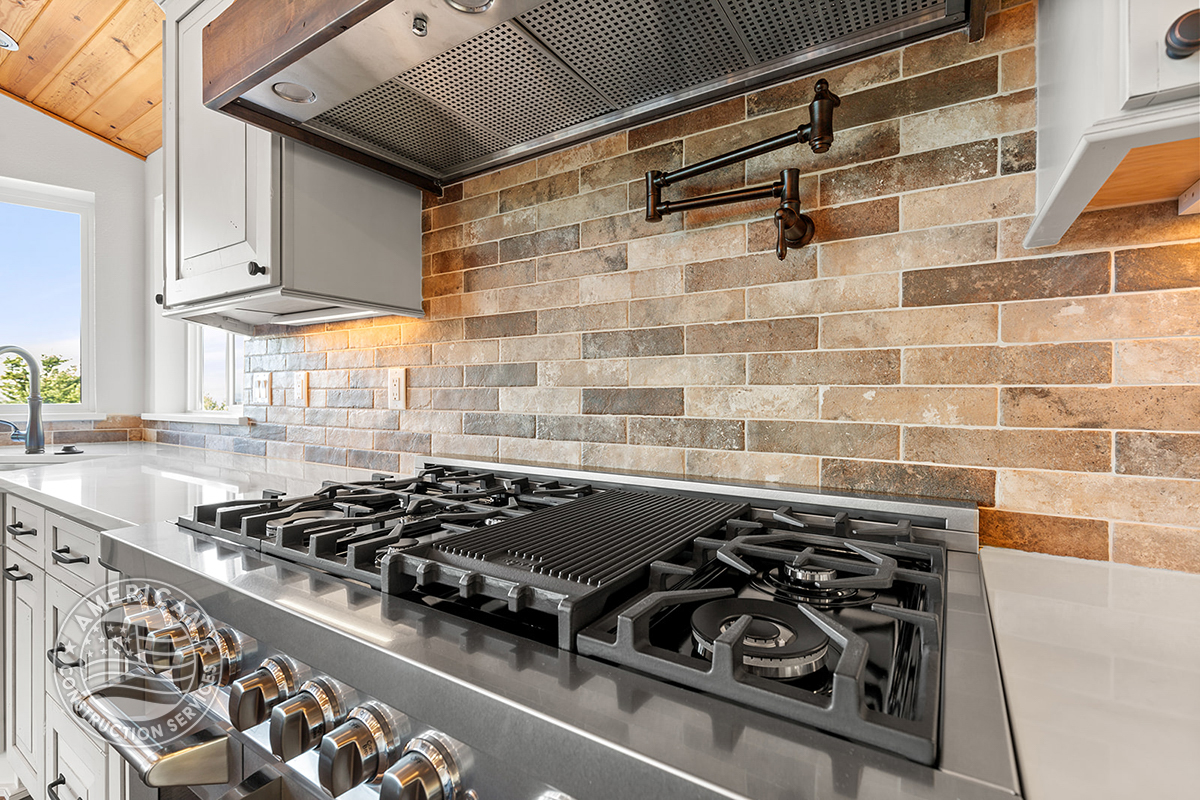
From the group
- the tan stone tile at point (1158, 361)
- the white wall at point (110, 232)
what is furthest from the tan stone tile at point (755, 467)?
the white wall at point (110, 232)

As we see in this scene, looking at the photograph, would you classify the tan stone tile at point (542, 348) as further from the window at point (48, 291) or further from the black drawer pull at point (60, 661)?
the window at point (48, 291)

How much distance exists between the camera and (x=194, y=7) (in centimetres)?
183

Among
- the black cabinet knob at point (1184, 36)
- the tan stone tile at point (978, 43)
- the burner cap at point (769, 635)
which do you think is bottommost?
the burner cap at point (769, 635)

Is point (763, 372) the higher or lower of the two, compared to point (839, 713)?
higher

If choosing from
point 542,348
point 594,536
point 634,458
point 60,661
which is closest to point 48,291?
point 60,661

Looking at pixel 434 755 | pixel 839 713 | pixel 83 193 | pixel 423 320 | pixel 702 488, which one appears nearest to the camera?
pixel 839 713

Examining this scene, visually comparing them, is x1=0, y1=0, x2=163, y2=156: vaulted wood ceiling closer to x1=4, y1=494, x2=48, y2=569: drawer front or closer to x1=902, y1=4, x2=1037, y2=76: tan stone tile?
x1=4, y1=494, x2=48, y2=569: drawer front

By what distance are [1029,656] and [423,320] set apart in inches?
70.6

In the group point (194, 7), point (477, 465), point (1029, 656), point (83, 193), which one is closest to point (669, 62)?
point (477, 465)

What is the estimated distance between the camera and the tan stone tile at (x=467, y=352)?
5.71 ft

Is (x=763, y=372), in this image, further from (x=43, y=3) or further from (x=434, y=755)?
(x=43, y=3)

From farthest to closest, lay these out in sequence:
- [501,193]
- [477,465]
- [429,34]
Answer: [501,193] → [477,465] → [429,34]

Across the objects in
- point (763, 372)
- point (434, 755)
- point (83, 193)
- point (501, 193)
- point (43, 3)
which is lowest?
point (434, 755)

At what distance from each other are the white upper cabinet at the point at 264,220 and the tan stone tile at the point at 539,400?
50 cm
